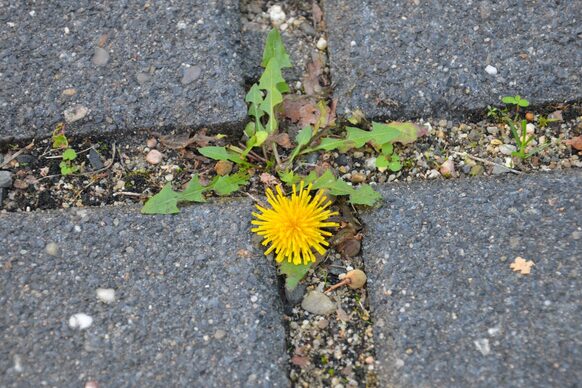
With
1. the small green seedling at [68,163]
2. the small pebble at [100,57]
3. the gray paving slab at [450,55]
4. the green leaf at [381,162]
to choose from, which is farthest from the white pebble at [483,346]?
the small pebble at [100,57]

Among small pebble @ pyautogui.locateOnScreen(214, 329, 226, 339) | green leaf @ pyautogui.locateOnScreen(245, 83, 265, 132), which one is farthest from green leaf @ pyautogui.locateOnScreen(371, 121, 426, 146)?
small pebble @ pyautogui.locateOnScreen(214, 329, 226, 339)

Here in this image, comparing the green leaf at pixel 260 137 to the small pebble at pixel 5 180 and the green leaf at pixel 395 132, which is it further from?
the small pebble at pixel 5 180

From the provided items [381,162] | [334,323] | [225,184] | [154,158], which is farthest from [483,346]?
[154,158]

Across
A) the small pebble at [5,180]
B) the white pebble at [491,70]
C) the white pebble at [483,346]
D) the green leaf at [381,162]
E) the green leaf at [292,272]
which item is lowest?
the white pebble at [483,346]

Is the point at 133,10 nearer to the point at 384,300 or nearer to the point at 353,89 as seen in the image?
the point at 353,89

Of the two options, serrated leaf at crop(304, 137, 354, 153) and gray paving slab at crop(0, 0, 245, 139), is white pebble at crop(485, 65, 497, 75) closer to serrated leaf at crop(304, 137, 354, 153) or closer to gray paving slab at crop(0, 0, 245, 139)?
serrated leaf at crop(304, 137, 354, 153)

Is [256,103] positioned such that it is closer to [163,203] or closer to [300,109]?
[300,109]
